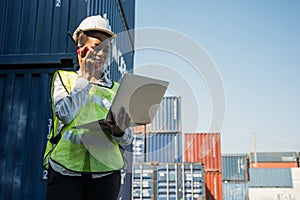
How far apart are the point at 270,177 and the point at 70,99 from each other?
35139mm

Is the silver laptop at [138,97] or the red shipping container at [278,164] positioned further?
the red shipping container at [278,164]

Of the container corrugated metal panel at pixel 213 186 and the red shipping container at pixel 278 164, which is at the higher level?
the red shipping container at pixel 278 164

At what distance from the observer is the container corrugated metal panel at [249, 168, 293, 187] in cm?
3359

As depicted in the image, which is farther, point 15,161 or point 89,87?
point 15,161

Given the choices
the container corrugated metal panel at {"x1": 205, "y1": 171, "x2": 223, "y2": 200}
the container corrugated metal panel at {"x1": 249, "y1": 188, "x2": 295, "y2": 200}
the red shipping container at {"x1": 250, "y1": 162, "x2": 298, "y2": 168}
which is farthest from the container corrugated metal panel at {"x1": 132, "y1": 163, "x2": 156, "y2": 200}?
the red shipping container at {"x1": 250, "y1": 162, "x2": 298, "y2": 168}

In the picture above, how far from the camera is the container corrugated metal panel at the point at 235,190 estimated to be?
31594 mm

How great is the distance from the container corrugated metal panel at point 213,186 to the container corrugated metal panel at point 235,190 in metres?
12.1

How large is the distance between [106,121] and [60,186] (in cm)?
42

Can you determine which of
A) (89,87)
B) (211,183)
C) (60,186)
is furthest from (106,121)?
(211,183)

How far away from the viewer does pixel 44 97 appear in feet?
13.9

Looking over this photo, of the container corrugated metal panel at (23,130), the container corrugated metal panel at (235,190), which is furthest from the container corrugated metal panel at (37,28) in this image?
the container corrugated metal panel at (235,190)

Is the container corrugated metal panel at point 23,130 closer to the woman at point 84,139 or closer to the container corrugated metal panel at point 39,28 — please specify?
the container corrugated metal panel at point 39,28

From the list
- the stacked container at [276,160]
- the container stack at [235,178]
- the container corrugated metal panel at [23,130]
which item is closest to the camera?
the container corrugated metal panel at [23,130]

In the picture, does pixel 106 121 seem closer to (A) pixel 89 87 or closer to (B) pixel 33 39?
(A) pixel 89 87
